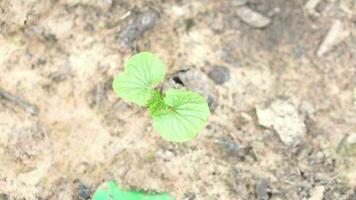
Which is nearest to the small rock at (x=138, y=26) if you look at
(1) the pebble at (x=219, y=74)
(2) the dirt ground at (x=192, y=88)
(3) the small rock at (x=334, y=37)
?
(2) the dirt ground at (x=192, y=88)

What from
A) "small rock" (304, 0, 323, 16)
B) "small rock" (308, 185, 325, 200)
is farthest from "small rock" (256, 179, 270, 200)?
"small rock" (304, 0, 323, 16)

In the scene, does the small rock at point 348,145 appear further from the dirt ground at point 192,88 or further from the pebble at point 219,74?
the pebble at point 219,74

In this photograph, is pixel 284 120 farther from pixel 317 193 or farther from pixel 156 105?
pixel 156 105

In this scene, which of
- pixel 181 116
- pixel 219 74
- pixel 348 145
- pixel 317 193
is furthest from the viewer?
pixel 219 74

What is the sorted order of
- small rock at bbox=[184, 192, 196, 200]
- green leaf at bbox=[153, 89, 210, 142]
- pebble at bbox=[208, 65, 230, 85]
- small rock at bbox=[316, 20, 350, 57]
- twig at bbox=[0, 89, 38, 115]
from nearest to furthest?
green leaf at bbox=[153, 89, 210, 142] → small rock at bbox=[184, 192, 196, 200] → twig at bbox=[0, 89, 38, 115] → pebble at bbox=[208, 65, 230, 85] → small rock at bbox=[316, 20, 350, 57]

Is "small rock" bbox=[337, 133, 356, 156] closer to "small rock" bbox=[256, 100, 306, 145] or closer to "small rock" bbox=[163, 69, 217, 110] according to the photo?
"small rock" bbox=[256, 100, 306, 145]

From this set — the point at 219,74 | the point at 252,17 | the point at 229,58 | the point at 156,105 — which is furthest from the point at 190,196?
the point at 252,17
